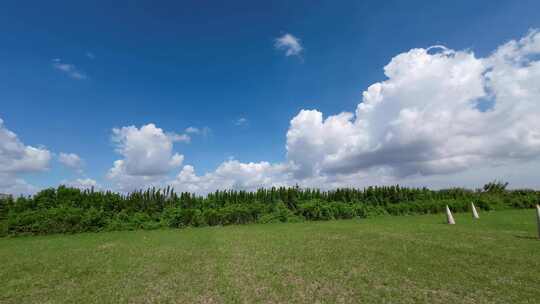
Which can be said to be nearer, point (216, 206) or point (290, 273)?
point (290, 273)

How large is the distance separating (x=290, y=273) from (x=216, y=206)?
15500mm

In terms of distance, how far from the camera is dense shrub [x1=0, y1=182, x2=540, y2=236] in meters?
15.5

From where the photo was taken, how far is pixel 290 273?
18.7 feet

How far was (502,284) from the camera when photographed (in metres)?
4.64

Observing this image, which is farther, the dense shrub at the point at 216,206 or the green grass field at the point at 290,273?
the dense shrub at the point at 216,206

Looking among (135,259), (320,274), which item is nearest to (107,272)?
(135,259)

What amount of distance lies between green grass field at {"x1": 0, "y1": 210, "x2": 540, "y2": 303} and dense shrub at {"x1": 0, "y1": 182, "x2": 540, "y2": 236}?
7484mm

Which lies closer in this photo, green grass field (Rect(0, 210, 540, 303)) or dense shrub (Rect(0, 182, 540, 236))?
green grass field (Rect(0, 210, 540, 303))

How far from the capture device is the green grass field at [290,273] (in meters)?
4.45

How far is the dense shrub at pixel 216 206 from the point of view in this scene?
15.5 meters

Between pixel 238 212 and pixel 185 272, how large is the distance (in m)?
14.0

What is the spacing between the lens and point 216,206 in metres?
20.4

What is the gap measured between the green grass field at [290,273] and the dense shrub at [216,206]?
7.48 metres

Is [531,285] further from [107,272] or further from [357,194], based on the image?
[357,194]
